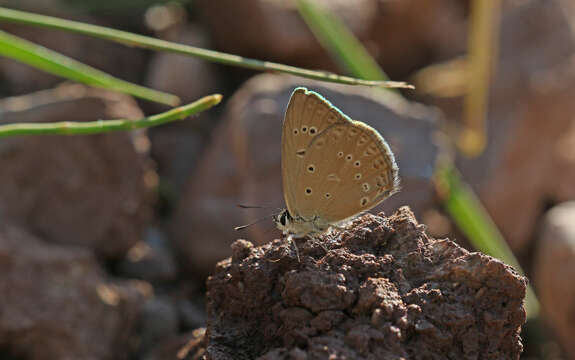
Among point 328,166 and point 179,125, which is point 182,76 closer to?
point 179,125

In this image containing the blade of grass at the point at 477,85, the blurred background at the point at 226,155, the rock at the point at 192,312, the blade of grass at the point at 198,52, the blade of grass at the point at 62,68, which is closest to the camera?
the blade of grass at the point at 198,52

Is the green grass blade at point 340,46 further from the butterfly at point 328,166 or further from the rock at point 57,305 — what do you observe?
the butterfly at point 328,166

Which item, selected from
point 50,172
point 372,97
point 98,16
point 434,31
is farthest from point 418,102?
point 50,172

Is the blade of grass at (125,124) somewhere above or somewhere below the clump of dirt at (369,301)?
above

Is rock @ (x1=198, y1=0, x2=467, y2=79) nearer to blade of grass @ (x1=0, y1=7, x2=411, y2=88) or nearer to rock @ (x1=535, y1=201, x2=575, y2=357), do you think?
rock @ (x1=535, y1=201, x2=575, y2=357)

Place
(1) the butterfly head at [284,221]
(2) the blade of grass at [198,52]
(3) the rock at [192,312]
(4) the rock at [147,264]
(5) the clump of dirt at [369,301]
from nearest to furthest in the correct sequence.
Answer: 1. (5) the clump of dirt at [369,301]
2. (2) the blade of grass at [198,52]
3. (1) the butterfly head at [284,221]
4. (3) the rock at [192,312]
5. (4) the rock at [147,264]

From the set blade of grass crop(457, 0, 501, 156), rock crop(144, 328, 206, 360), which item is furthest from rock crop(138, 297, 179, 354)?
blade of grass crop(457, 0, 501, 156)

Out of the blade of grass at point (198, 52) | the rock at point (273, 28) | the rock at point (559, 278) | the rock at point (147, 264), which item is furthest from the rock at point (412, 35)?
the blade of grass at point (198, 52)
